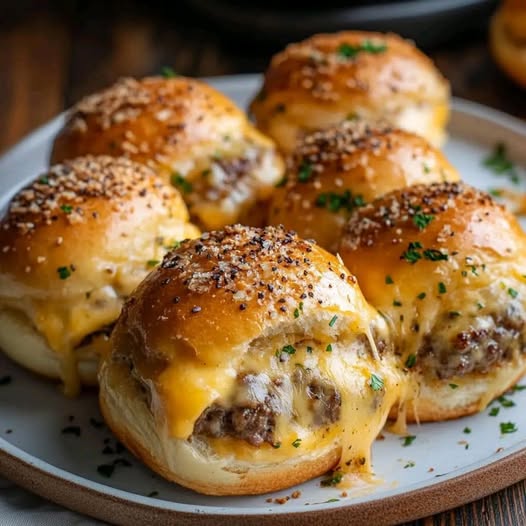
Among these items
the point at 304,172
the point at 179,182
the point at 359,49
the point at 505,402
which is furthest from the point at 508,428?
the point at 359,49

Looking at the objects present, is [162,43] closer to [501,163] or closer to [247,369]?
[501,163]

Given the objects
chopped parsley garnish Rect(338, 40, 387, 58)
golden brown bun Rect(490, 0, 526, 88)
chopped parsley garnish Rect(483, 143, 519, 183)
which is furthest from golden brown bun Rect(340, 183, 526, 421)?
golden brown bun Rect(490, 0, 526, 88)

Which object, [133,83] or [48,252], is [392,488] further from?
[133,83]

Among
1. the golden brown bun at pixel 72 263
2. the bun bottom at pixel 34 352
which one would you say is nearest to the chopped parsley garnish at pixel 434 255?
the golden brown bun at pixel 72 263

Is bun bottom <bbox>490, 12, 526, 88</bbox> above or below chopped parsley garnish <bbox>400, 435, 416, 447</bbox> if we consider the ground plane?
above

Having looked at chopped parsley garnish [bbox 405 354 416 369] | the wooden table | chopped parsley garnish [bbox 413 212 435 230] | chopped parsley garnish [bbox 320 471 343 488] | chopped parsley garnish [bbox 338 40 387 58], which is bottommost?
the wooden table

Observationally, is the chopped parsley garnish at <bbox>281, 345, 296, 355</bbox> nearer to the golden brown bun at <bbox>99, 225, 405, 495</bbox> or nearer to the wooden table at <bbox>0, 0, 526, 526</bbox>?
the golden brown bun at <bbox>99, 225, 405, 495</bbox>
